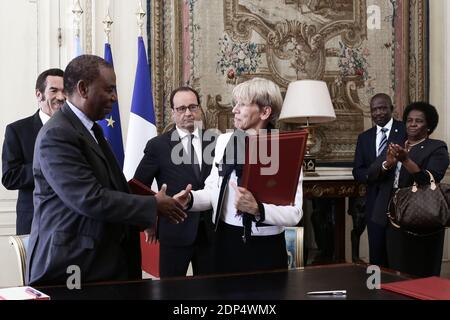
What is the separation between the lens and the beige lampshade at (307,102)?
4.61 metres

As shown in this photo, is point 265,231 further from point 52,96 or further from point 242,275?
point 52,96

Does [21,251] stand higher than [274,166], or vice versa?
[274,166]

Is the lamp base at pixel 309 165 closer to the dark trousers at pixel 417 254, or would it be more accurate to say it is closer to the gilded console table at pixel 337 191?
the gilded console table at pixel 337 191

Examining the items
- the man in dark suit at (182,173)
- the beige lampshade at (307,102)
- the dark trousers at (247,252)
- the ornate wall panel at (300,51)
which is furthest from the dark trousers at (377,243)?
the dark trousers at (247,252)

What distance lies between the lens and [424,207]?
11.8 feet

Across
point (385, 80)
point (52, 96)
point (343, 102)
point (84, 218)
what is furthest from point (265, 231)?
point (385, 80)

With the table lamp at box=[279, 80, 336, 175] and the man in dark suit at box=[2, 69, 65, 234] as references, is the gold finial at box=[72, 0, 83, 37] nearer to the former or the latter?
the man in dark suit at box=[2, 69, 65, 234]

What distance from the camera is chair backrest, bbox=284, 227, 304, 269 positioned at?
A: 2553 mm

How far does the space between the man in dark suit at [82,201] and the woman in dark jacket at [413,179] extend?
7.59ft

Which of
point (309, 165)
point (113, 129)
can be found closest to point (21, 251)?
point (113, 129)

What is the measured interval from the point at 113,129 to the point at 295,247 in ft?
6.60

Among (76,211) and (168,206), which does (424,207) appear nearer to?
(168,206)

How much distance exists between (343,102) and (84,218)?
377 cm
